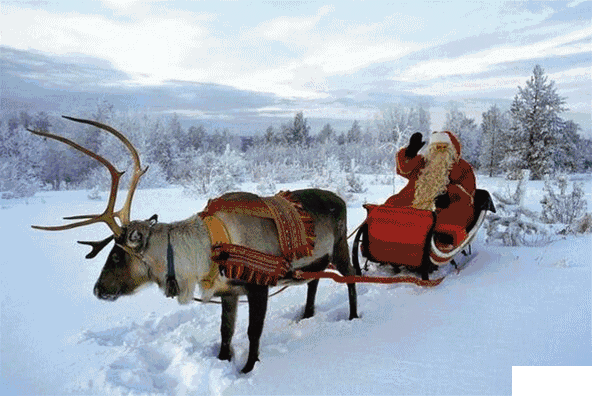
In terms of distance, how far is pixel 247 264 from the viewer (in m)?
3.43

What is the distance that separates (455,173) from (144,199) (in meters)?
9.53

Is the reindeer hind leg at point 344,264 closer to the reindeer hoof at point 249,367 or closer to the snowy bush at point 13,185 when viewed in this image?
the reindeer hoof at point 249,367

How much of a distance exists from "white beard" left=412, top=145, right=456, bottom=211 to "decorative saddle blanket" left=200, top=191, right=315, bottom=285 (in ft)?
9.60

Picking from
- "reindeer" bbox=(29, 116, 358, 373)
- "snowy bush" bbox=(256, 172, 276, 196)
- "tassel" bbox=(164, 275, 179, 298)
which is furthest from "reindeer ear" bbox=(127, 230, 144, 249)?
"snowy bush" bbox=(256, 172, 276, 196)

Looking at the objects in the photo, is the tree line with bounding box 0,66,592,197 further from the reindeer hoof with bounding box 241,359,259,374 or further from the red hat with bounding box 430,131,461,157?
the reindeer hoof with bounding box 241,359,259,374

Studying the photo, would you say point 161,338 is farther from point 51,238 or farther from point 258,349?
point 51,238

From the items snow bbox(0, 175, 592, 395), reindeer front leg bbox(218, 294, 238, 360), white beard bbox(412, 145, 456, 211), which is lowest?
snow bbox(0, 175, 592, 395)

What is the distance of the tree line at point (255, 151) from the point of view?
20469 mm

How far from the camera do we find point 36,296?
534 cm

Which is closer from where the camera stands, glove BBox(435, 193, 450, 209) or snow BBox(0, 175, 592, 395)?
snow BBox(0, 175, 592, 395)

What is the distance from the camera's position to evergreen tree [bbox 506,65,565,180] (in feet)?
95.6

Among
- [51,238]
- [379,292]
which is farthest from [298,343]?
[51,238]

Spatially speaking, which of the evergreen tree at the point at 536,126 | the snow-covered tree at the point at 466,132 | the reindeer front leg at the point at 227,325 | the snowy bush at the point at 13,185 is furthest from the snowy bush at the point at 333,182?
the snow-covered tree at the point at 466,132

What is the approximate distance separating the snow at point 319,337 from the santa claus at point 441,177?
0.71 m
